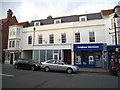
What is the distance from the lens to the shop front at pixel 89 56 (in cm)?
1665

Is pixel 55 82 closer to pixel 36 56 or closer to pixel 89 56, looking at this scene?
pixel 89 56

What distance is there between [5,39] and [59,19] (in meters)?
15.6

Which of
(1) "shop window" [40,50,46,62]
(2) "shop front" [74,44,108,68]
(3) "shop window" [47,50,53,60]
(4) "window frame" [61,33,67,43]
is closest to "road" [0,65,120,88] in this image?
(2) "shop front" [74,44,108,68]

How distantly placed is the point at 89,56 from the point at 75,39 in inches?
149

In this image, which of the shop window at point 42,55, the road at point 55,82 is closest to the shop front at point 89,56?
the shop window at point 42,55

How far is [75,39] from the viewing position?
60.3 ft

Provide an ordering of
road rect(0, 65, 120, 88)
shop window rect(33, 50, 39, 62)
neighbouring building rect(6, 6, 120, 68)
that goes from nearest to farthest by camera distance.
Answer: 1. road rect(0, 65, 120, 88)
2. neighbouring building rect(6, 6, 120, 68)
3. shop window rect(33, 50, 39, 62)

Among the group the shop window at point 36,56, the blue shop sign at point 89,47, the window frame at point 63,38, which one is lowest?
the shop window at point 36,56

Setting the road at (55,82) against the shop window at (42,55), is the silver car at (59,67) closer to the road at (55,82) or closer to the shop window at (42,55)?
the road at (55,82)

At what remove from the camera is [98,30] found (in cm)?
1738

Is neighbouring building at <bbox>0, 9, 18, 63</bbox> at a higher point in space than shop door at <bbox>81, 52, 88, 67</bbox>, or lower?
higher

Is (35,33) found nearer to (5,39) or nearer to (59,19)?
(59,19)

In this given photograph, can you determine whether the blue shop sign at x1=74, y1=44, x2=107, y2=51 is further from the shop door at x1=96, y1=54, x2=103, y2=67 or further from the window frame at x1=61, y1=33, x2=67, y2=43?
the window frame at x1=61, y1=33, x2=67, y2=43

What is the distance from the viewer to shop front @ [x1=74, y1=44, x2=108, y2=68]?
16.6 m
